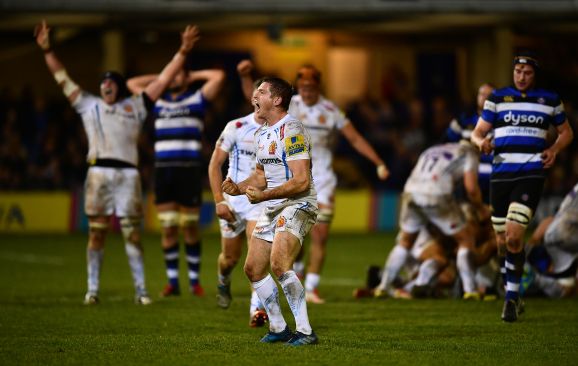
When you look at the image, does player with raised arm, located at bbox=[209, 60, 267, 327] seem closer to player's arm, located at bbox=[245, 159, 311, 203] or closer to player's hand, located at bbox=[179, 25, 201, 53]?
player's arm, located at bbox=[245, 159, 311, 203]

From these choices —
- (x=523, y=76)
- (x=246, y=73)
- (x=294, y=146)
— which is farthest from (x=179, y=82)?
(x=294, y=146)

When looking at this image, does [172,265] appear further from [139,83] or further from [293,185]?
[293,185]

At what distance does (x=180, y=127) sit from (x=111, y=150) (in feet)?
4.19

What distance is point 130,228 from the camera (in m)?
12.7

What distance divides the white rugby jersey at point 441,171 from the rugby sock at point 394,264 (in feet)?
2.34

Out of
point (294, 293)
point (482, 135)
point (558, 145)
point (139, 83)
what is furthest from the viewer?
point (139, 83)

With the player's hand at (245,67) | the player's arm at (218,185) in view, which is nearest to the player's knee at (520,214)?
the player's arm at (218,185)

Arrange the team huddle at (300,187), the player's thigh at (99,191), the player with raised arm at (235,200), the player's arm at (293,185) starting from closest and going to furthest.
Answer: the player's arm at (293,185) < the team huddle at (300,187) < the player with raised arm at (235,200) < the player's thigh at (99,191)

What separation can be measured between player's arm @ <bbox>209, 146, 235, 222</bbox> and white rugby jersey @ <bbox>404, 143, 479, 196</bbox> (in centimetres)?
320

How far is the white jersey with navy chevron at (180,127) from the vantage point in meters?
13.5

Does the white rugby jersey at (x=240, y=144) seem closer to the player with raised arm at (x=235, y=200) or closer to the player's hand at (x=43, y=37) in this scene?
the player with raised arm at (x=235, y=200)

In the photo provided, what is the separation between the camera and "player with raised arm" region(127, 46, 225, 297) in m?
13.5

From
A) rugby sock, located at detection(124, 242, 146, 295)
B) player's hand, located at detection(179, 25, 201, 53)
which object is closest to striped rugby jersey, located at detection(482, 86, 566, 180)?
player's hand, located at detection(179, 25, 201, 53)

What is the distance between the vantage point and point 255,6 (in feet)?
80.8
